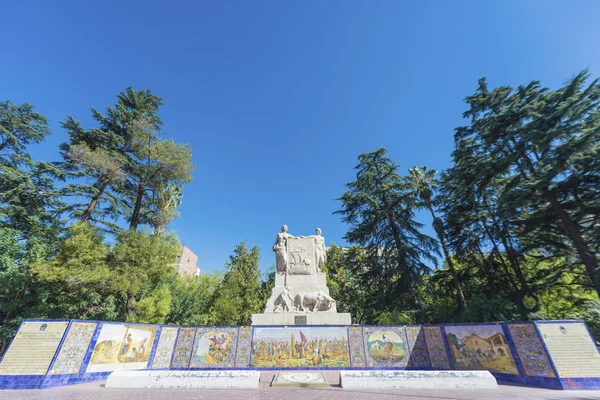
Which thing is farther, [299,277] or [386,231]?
[386,231]

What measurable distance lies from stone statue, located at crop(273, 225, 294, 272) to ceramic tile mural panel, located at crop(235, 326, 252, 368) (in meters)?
3.16

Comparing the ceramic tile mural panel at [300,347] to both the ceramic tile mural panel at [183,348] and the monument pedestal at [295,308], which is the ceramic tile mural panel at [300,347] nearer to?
the monument pedestal at [295,308]

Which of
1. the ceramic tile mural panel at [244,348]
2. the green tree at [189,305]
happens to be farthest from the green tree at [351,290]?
the ceramic tile mural panel at [244,348]

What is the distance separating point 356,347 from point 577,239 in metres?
10.4

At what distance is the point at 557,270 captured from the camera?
1227 cm

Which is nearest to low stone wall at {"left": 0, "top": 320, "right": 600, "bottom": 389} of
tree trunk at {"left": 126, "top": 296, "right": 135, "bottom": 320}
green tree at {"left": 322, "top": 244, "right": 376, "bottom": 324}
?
tree trunk at {"left": 126, "top": 296, "right": 135, "bottom": 320}

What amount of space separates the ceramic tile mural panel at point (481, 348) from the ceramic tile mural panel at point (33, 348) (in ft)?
38.3

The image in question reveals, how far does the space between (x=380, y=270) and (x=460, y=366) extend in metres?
8.74

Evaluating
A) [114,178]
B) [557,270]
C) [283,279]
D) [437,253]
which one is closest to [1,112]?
[114,178]

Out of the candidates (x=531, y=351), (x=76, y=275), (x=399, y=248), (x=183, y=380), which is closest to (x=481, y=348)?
(x=531, y=351)

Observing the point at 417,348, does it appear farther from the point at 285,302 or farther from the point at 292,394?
the point at 292,394

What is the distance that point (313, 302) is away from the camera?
32.6ft

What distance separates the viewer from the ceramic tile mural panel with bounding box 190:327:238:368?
8.47 m

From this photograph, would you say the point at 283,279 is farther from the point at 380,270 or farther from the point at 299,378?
the point at 380,270
